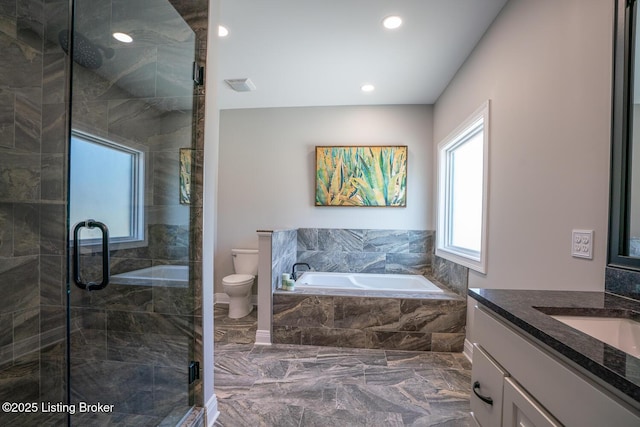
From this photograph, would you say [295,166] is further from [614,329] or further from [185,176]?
[614,329]

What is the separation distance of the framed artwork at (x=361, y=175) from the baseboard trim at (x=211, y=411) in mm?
2372

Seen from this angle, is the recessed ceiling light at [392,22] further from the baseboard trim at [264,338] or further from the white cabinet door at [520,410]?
the baseboard trim at [264,338]

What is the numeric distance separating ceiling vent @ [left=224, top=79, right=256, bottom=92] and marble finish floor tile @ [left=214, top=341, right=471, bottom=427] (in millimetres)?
2702

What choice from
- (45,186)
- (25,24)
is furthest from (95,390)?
(25,24)

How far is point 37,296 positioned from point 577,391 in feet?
9.17

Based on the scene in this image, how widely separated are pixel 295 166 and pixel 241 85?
115 cm

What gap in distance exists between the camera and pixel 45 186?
1815mm

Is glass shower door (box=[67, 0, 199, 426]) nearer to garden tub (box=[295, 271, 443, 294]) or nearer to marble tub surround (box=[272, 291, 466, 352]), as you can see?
marble tub surround (box=[272, 291, 466, 352])

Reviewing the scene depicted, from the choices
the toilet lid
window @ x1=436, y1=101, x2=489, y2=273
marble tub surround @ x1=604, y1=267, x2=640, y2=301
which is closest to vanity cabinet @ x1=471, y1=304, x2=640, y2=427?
marble tub surround @ x1=604, y1=267, x2=640, y2=301

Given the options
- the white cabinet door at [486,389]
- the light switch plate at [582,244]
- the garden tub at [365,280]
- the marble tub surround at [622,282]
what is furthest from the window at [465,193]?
the white cabinet door at [486,389]

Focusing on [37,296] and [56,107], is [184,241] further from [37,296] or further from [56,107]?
[56,107]

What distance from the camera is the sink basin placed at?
825 millimetres

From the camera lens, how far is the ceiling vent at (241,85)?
2.88 meters

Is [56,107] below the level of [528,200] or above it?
above
